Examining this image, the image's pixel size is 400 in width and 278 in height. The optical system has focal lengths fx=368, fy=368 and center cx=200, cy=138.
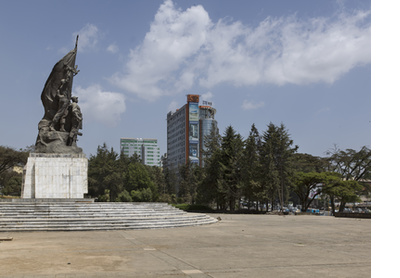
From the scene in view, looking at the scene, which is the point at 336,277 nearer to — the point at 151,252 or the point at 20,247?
the point at 151,252

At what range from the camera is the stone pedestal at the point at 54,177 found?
22.6 metres

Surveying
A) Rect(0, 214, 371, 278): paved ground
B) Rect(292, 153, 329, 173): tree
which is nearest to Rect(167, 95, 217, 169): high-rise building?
Rect(292, 153, 329, 173): tree

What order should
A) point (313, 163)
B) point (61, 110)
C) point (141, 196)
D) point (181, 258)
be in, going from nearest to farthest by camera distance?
point (181, 258), point (61, 110), point (313, 163), point (141, 196)

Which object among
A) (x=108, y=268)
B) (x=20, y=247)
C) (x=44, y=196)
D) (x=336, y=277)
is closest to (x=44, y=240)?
(x=20, y=247)

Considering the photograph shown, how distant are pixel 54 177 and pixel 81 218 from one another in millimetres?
8137

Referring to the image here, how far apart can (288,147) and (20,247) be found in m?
31.9

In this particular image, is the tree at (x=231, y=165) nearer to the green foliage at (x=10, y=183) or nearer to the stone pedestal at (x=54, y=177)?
the stone pedestal at (x=54, y=177)

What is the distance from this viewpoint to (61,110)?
81.2 ft

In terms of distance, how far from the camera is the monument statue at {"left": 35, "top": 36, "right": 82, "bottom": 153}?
965 inches

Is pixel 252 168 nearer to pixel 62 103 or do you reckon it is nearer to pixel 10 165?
pixel 62 103

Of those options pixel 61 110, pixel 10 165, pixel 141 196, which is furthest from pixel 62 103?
pixel 141 196

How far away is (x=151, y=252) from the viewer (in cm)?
911

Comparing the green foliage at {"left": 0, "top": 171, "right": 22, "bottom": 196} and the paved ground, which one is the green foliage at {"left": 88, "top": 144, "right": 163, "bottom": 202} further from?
the paved ground

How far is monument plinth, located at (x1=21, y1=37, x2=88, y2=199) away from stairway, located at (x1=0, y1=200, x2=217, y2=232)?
371cm
